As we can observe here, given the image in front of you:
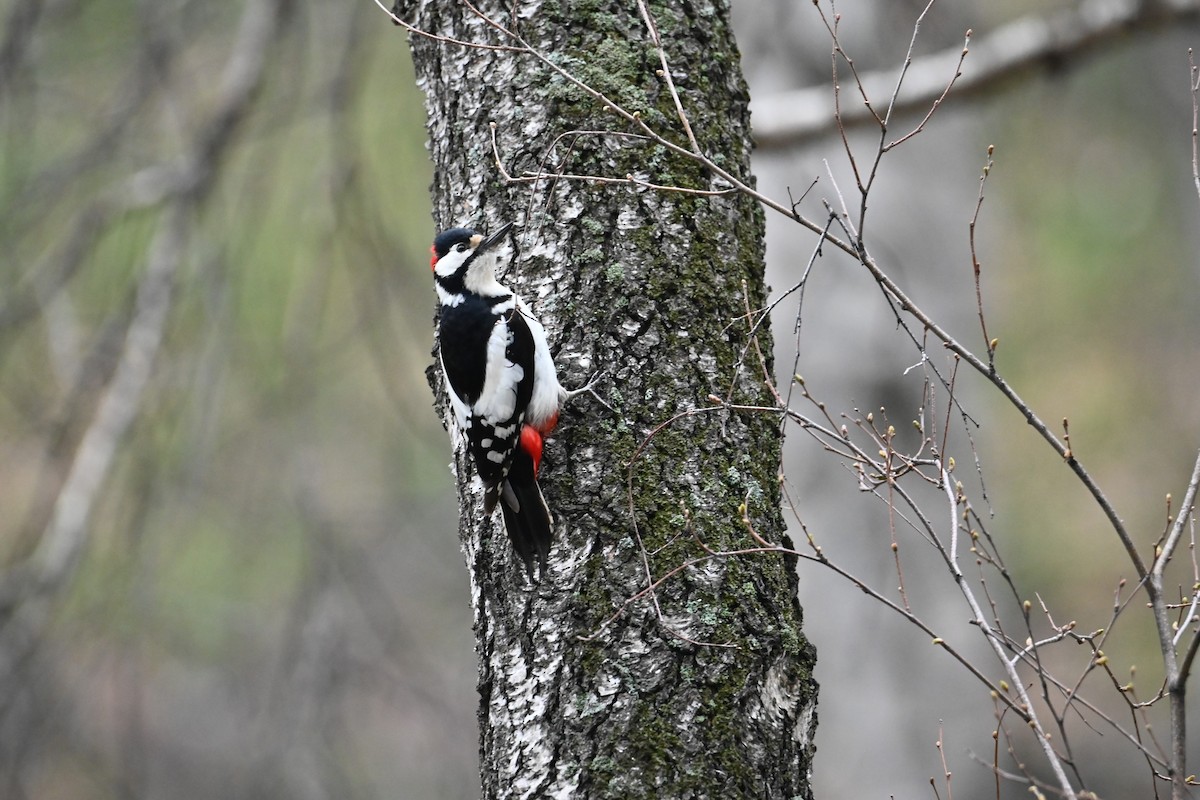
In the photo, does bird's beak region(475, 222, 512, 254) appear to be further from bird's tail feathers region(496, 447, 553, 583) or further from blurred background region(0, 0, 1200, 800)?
blurred background region(0, 0, 1200, 800)

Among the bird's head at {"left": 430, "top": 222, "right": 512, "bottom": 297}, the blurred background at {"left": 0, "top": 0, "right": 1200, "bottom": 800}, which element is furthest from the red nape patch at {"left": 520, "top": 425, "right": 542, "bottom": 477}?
→ the blurred background at {"left": 0, "top": 0, "right": 1200, "bottom": 800}

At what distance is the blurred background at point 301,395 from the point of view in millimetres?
4262

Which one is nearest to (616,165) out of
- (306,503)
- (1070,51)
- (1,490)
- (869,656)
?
(306,503)

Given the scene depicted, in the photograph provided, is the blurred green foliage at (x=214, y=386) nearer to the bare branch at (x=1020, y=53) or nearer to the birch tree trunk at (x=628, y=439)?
the birch tree trunk at (x=628, y=439)

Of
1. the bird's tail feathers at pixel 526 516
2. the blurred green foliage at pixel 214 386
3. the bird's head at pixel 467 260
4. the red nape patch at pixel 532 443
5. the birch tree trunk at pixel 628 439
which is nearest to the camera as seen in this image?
the birch tree trunk at pixel 628 439

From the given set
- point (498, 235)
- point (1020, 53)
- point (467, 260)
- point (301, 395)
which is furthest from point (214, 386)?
point (1020, 53)

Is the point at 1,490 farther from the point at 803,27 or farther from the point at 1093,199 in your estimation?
the point at 1093,199

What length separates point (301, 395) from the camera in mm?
4738

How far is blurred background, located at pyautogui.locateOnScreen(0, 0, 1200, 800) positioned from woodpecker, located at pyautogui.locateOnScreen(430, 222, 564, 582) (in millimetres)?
1067

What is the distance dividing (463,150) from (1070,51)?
146 inches

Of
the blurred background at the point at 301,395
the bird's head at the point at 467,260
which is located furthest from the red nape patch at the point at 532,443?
the blurred background at the point at 301,395

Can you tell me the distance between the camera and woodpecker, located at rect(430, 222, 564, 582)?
99.0 inches

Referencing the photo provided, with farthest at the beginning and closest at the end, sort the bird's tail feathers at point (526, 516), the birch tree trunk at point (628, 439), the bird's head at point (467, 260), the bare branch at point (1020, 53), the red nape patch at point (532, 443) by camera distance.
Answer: the bare branch at point (1020, 53), the bird's head at point (467, 260), the red nape patch at point (532, 443), the bird's tail feathers at point (526, 516), the birch tree trunk at point (628, 439)

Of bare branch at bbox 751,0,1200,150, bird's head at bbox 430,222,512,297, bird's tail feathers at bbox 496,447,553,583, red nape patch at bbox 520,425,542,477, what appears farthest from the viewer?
bare branch at bbox 751,0,1200,150
